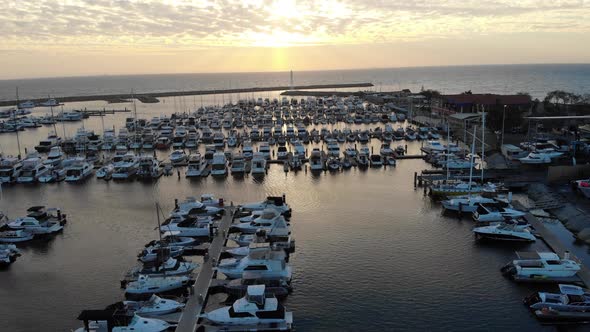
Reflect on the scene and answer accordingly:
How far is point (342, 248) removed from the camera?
22609 millimetres

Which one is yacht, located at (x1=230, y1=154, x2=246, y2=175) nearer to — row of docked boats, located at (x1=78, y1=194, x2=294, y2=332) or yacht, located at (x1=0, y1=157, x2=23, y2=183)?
row of docked boats, located at (x1=78, y1=194, x2=294, y2=332)

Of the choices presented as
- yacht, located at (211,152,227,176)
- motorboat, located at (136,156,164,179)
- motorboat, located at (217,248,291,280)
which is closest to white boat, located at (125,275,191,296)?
motorboat, located at (217,248,291,280)

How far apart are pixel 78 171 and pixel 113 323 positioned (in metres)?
25.8

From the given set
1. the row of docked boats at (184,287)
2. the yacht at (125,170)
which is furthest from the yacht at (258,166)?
the row of docked boats at (184,287)

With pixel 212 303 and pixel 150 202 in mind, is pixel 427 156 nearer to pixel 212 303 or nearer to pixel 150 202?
pixel 150 202

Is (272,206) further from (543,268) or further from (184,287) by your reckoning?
(543,268)

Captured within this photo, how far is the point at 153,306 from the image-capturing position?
1669cm

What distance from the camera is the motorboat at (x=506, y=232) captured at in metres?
22.8

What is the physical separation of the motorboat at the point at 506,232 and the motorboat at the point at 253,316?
12404 millimetres

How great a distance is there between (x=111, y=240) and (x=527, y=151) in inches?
→ 1337

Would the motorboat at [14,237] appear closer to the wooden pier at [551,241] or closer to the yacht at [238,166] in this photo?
the yacht at [238,166]

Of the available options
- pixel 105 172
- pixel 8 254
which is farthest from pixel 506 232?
pixel 105 172

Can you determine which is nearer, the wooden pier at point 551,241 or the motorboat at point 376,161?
the wooden pier at point 551,241

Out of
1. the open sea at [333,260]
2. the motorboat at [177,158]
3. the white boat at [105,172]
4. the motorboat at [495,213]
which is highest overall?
the motorboat at [177,158]
